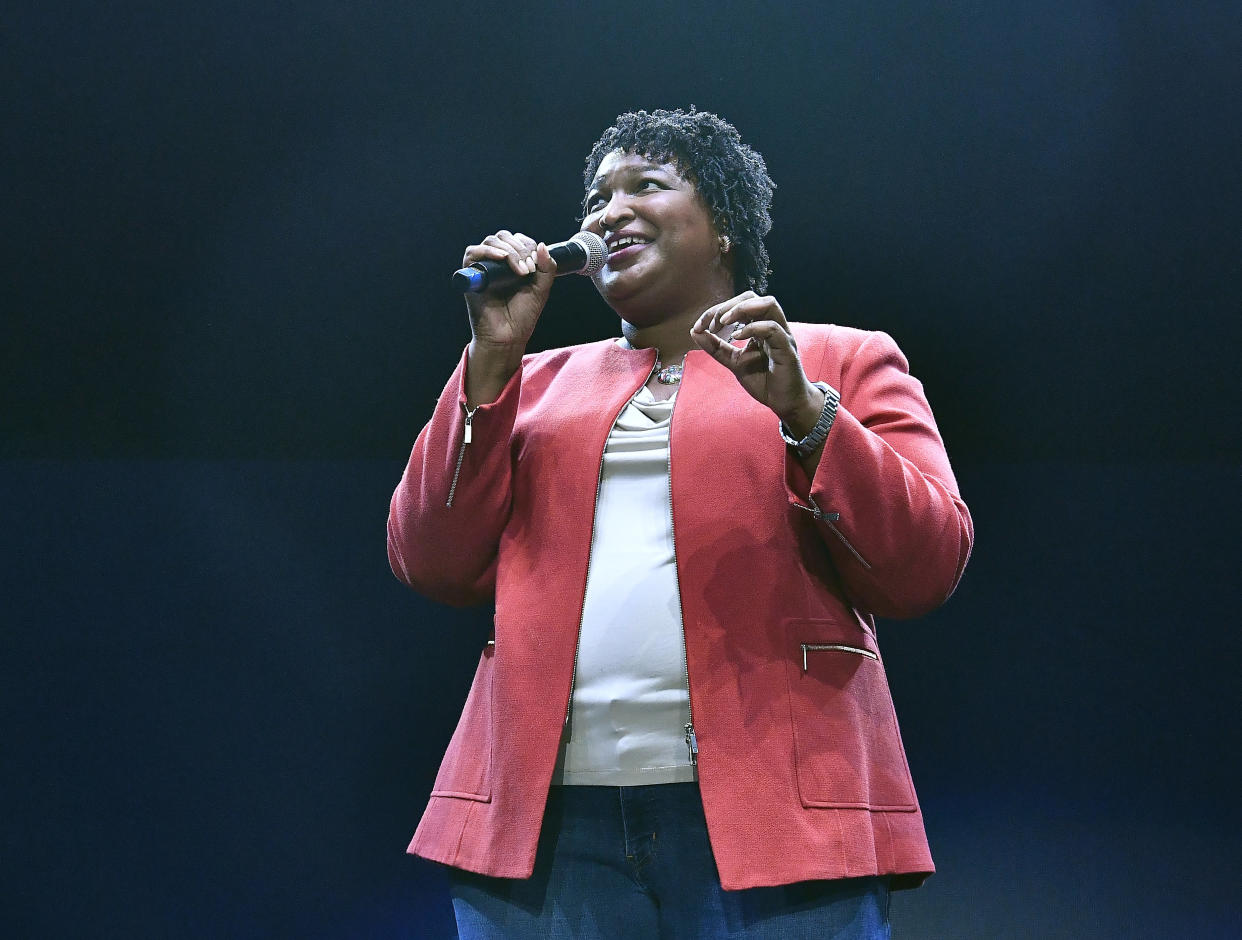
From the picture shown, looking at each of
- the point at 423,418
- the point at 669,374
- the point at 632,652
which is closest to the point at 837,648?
the point at 632,652

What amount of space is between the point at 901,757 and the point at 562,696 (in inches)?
14.1

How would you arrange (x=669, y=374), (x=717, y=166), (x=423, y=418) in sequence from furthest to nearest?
(x=423, y=418), (x=717, y=166), (x=669, y=374)

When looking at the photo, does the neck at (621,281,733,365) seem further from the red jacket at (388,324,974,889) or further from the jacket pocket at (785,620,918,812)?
the jacket pocket at (785,620,918,812)

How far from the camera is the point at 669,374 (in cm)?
136

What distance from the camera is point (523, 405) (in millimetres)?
1385

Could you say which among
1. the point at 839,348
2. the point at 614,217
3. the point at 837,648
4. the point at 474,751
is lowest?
the point at 474,751

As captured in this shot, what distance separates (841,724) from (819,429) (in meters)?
0.29

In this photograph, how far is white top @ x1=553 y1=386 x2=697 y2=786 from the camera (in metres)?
1.09

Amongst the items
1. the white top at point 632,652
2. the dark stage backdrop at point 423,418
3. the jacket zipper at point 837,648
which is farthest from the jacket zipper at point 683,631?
the dark stage backdrop at point 423,418

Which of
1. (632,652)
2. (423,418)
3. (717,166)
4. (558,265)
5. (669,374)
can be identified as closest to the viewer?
(632,652)

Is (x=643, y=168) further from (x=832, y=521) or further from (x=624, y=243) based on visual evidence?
Answer: (x=832, y=521)

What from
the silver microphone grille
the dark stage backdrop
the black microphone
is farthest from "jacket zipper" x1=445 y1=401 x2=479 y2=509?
the dark stage backdrop

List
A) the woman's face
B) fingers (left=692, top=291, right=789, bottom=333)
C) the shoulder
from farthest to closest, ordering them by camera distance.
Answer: the woman's face < the shoulder < fingers (left=692, top=291, right=789, bottom=333)

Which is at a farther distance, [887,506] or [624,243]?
[624,243]
